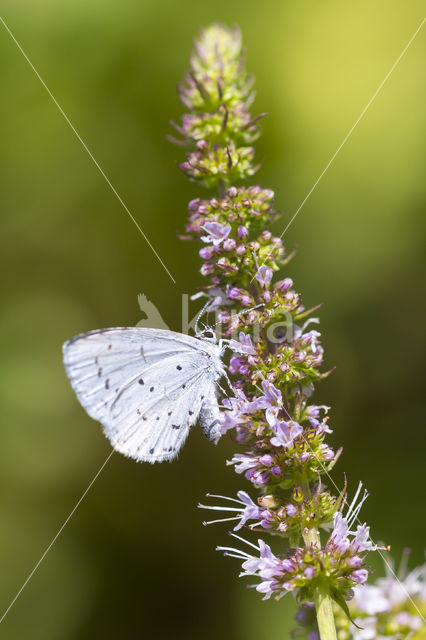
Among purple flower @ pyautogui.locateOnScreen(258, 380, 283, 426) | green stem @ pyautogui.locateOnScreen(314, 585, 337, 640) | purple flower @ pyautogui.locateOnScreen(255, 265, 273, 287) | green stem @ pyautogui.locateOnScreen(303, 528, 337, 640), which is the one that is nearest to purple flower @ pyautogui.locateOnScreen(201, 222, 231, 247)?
purple flower @ pyautogui.locateOnScreen(255, 265, 273, 287)

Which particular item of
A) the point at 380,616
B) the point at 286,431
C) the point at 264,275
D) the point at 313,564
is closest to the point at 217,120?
the point at 264,275

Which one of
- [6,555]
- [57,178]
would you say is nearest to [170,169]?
[57,178]

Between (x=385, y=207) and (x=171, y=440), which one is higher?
(x=385, y=207)

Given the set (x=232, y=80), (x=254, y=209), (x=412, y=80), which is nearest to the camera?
(x=254, y=209)

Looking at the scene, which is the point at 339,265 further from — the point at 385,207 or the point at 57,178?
the point at 57,178

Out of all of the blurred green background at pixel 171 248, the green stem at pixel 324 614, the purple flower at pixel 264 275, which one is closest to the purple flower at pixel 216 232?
the purple flower at pixel 264 275

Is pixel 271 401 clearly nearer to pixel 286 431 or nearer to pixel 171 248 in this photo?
pixel 286 431

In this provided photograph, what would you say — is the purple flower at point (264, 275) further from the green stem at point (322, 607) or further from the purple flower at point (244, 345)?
the green stem at point (322, 607)

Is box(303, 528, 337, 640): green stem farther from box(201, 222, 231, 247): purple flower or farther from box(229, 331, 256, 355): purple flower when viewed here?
box(201, 222, 231, 247): purple flower
